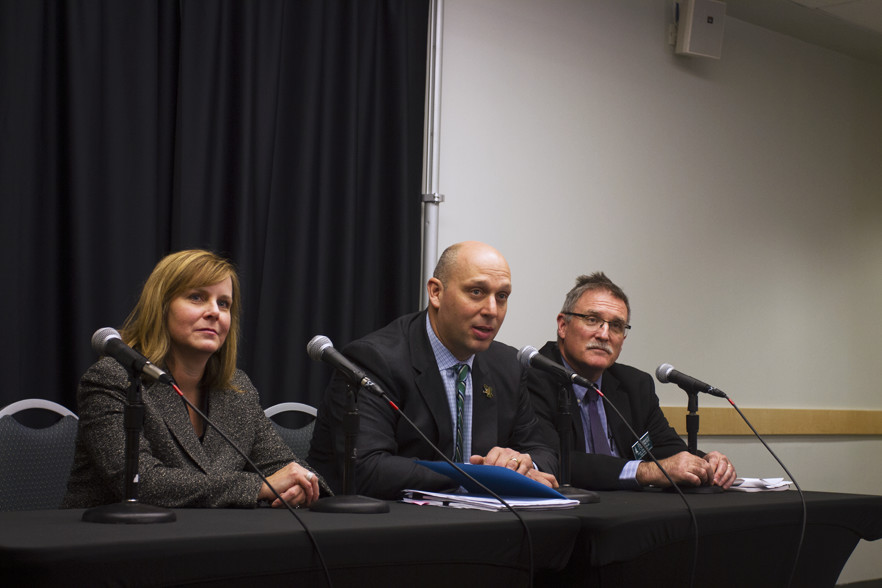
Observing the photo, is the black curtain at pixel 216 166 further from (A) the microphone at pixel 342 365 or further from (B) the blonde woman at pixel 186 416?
(A) the microphone at pixel 342 365

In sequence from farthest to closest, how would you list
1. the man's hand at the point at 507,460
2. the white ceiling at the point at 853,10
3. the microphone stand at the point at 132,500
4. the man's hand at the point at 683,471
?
the white ceiling at the point at 853,10
the man's hand at the point at 683,471
the man's hand at the point at 507,460
the microphone stand at the point at 132,500

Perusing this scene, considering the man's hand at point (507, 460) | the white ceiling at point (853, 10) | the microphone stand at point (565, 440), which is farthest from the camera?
the white ceiling at point (853, 10)

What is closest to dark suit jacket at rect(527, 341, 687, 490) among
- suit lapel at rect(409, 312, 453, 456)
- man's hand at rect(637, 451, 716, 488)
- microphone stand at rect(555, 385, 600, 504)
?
man's hand at rect(637, 451, 716, 488)

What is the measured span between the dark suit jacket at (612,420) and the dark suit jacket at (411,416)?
0.44 ft

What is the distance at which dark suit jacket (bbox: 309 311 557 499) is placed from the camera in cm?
235

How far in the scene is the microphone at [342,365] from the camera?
6.40ft

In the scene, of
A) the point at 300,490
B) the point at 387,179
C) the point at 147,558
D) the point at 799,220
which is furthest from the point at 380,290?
the point at 799,220

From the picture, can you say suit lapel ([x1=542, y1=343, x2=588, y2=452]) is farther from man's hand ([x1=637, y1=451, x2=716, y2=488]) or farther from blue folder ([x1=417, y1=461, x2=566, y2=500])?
blue folder ([x1=417, y1=461, x2=566, y2=500])

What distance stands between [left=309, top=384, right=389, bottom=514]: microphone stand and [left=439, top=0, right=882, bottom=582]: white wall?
2.11 meters

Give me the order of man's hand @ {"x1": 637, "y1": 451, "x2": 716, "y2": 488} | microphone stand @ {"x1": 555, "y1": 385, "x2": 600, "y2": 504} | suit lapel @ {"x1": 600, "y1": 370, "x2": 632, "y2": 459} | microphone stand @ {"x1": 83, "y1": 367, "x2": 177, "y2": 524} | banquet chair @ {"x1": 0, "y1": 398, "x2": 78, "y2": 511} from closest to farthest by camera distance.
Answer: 1. microphone stand @ {"x1": 83, "y1": 367, "x2": 177, "y2": 524}
2. microphone stand @ {"x1": 555, "y1": 385, "x2": 600, "y2": 504}
3. banquet chair @ {"x1": 0, "y1": 398, "x2": 78, "y2": 511}
4. man's hand @ {"x1": 637, "y1": 451, "x2": 716, "y2": 488}
5. suit lapel @ {"x1": 600, "y1": 370, "x2": 632, "y2": 459}

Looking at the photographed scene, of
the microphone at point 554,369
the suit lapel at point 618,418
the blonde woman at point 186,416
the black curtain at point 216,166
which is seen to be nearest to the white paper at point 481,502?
the blonde woman at point 186,416

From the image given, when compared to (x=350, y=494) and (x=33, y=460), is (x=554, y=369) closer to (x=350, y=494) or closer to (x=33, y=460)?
(x=350, y=494)

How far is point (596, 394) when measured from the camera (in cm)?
331

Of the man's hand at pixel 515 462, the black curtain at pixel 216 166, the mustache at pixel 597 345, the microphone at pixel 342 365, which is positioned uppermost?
the black curtain at pixel 216 166
